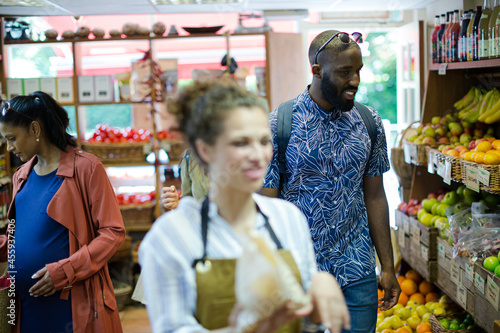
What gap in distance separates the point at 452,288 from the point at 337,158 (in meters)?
1.29

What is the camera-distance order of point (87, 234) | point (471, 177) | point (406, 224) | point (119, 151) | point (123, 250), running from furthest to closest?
point (119, 151)
point (123, 250)
point (406, 224)
point (471, 177)
point (87, 234)

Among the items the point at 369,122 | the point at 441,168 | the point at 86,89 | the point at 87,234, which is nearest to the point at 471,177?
the point at 441,168

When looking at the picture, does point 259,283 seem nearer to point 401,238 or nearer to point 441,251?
point 441,251

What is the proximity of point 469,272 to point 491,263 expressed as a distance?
0.62ft

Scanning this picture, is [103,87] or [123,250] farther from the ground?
[103,87]

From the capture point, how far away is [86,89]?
4.58 meters

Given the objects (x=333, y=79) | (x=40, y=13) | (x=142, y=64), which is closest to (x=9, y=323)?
(x=333, y=79)

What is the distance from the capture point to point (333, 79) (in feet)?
6.00

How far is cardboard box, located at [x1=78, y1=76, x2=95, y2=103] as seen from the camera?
15.0ft

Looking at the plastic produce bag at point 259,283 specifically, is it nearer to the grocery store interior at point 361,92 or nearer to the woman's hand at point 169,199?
the woman's hand at point 169,199

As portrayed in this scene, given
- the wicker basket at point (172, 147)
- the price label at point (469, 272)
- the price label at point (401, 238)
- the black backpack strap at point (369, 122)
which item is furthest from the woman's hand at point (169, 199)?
the wicker basket at point (172, 147)

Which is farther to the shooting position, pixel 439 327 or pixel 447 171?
pixel 439 327

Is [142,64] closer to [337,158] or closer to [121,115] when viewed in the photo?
[121,115]

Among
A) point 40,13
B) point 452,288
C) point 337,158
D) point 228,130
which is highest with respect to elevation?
point 40,13
